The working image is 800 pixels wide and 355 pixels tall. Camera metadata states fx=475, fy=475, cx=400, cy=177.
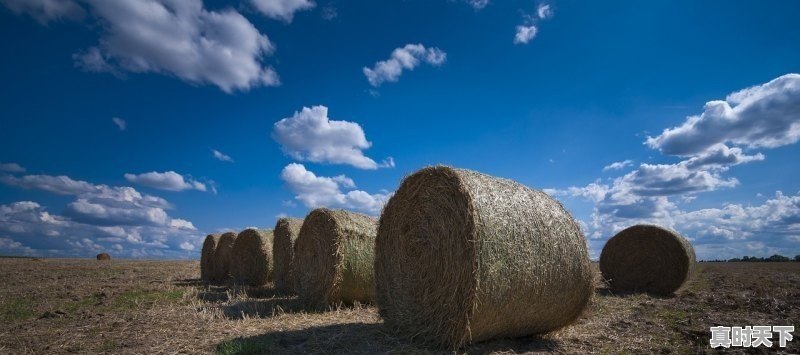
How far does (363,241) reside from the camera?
9.09 m

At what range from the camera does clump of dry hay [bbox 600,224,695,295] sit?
1180 cm

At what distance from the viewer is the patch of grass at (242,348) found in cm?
523

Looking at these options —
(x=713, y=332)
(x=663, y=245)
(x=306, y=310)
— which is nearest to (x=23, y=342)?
(x=306, y=310)

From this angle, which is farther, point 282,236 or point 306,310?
point 282,236

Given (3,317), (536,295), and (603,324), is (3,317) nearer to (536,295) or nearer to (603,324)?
(536,295)

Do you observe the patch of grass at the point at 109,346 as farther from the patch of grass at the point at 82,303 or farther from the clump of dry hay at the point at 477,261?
the clump of dry hay at the point at 477,261

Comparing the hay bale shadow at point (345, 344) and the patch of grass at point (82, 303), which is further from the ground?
the hay bale shadow at point (345, 344)

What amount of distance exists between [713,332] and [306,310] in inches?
247

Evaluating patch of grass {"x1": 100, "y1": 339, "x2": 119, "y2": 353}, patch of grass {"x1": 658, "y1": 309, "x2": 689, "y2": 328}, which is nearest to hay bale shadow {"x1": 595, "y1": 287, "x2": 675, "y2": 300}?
patch of grass {"x1": 658, "y1": 309, "x2": 689, "y2": 328}

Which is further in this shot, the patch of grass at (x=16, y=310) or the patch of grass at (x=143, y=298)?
the patch of grass at (x=143, y=298)

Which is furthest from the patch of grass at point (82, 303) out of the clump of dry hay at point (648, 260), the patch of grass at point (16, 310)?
the clump of dry hay at point (648, 260)

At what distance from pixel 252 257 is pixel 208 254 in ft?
12.7

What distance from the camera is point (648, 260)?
12.2 meters

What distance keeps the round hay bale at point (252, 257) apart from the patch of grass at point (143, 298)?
2263 millimetres
